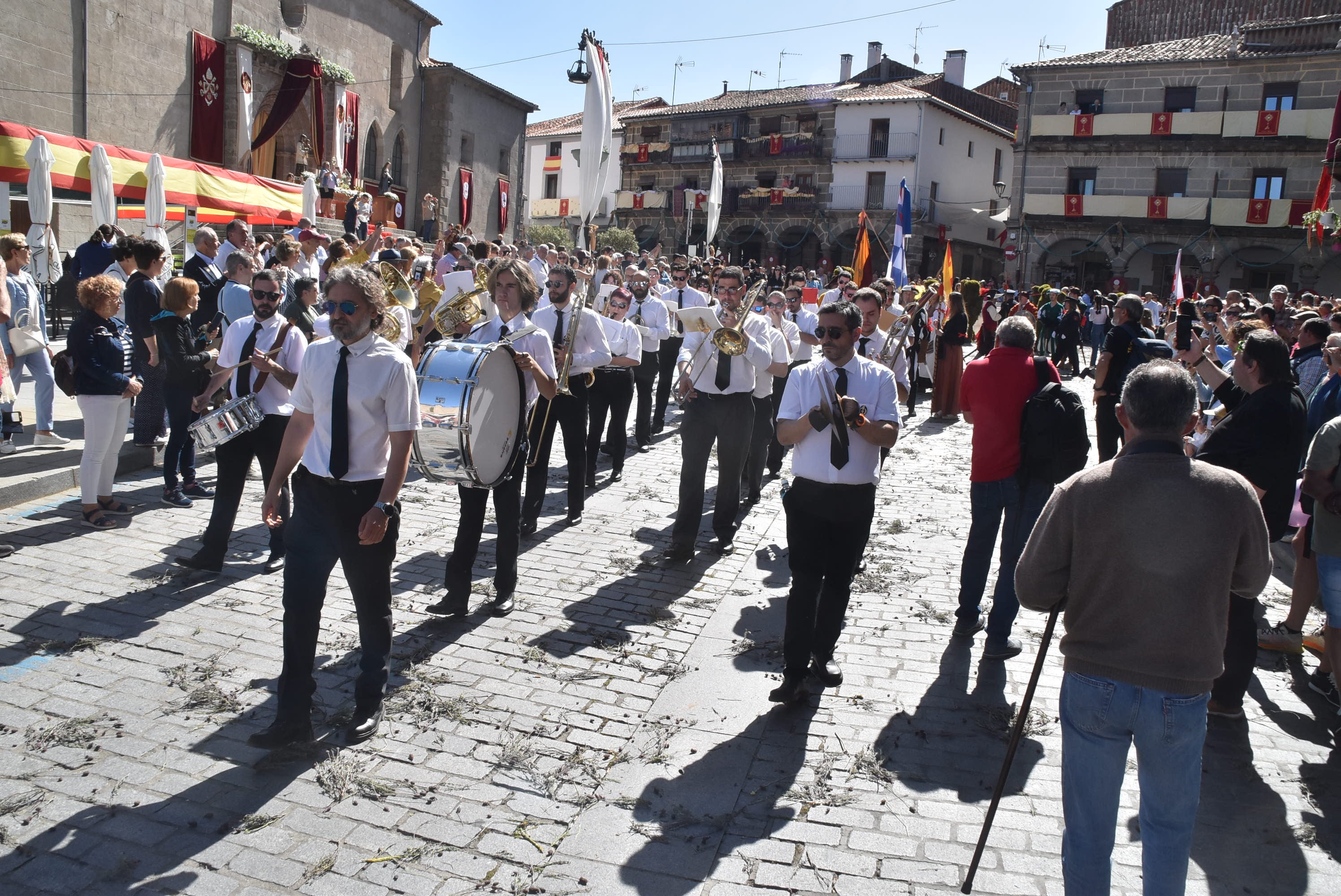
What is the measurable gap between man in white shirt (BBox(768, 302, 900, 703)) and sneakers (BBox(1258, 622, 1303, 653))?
290 centimetres

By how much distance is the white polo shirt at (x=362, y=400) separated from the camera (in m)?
4.41

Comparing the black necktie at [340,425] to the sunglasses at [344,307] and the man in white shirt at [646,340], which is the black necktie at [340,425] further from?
the man in white shirt at [646,340]

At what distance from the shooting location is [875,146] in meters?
51.2

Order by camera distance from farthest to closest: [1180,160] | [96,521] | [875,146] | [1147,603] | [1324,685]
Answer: [875,146]
[1180,160]
[96,521]
[1324,685]
[1147,603]

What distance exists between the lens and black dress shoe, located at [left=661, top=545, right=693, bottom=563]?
24.8ft

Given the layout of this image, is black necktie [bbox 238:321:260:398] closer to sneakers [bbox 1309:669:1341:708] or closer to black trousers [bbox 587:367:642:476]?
black trousers [bbox 587:367:642:476]

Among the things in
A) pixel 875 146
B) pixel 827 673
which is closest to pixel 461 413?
pixel 827 673

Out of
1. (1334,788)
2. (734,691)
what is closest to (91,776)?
(734,691)

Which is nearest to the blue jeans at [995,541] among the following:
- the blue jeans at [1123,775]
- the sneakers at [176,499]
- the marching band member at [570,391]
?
the blue jeans at [1123,775]

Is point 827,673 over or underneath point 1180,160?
underneath

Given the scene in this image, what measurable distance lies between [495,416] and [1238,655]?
3971 millimetres

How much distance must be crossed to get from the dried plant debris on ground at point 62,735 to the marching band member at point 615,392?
535 cm

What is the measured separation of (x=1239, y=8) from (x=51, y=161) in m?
48.1

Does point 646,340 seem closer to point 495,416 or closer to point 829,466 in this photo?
point 495,416
